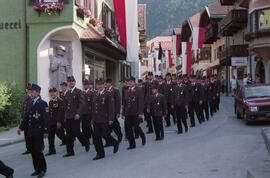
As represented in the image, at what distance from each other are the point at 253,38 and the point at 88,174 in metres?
26.4

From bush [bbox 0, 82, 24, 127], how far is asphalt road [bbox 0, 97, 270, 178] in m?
4.64

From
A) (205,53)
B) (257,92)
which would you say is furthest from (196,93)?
(205,53)

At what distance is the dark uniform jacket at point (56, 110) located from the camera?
35.2 ft

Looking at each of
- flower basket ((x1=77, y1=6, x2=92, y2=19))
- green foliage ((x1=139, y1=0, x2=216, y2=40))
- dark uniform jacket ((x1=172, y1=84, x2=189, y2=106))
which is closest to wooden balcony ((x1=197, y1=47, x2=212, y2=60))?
flower basket ((x1=77, y1=6, x2=92, y2=19))

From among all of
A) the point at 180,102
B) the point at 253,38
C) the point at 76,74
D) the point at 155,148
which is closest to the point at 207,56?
the point at 253,38

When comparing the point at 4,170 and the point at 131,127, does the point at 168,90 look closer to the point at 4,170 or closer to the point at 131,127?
the point at 131,127

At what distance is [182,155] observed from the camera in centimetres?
912

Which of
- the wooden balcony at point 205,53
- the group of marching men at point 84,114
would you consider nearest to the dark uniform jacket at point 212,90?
the group of marching men at point 84,114

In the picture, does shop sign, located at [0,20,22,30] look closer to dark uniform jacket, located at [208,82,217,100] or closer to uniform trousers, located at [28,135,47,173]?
dark uniform jacket, located at [208,82,217,100]

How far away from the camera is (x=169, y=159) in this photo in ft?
28.6

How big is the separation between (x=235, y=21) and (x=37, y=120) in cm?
3235

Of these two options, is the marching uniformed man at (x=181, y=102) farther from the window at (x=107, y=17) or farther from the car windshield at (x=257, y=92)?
the window at (x=107, y=17)

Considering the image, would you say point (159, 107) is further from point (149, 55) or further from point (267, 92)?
point (149, 55)

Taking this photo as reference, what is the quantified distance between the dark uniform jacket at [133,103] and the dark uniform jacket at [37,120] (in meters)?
3.51
